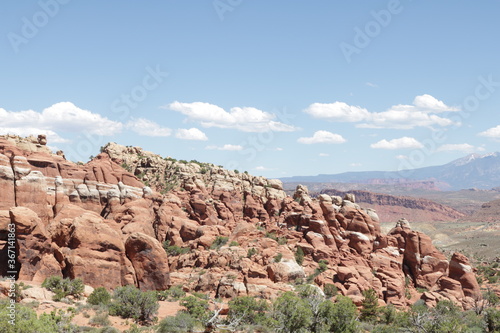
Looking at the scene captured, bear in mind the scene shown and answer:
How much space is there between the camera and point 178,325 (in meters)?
28.0

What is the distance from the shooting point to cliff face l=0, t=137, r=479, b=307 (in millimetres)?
36781

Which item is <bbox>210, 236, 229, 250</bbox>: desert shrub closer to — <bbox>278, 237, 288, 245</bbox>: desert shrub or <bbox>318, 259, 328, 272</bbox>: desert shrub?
<bbox>278, 237, 288, 245</bbox>: desert shrub

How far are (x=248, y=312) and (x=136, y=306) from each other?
8.64 meters

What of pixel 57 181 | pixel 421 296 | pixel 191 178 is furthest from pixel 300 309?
pixel 191 178

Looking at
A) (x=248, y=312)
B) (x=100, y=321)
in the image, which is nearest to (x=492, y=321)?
(x=248, y=312)

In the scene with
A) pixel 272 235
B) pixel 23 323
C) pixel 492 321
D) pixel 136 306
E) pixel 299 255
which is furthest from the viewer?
pixel 272 235

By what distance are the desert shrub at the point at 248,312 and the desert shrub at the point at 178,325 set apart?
351 cm

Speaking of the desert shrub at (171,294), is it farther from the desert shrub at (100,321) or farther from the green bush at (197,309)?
the desert shrub at (100,321)

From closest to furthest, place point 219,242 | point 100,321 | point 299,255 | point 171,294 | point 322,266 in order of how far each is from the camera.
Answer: point 100,321 < point 171,294 < point 322,266 < point 299,255 < point 219,242

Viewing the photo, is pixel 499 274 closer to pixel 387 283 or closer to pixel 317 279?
pixel 387 283

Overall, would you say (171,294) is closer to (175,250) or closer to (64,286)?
(64,286)

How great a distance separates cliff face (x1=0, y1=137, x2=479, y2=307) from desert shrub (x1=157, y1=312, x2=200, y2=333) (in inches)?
427

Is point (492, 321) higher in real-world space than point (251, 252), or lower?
lower

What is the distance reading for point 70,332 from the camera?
23.9 m
